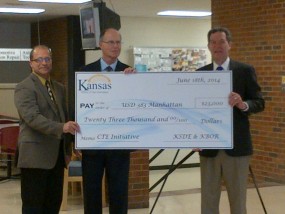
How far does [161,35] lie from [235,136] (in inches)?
358

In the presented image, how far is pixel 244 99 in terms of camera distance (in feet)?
13.2

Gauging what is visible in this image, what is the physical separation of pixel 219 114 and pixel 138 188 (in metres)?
2.60

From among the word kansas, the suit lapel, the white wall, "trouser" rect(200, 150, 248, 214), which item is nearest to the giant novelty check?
the word kansas

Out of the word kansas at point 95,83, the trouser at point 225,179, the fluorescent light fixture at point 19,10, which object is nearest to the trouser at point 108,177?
the word kansas at point 95,83

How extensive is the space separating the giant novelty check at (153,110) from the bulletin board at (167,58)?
8.40m

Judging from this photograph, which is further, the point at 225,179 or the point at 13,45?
the point at 13,45

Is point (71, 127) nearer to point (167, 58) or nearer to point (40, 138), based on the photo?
point (40, 138)

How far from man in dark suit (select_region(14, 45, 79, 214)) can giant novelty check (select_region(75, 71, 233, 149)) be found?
20 cm

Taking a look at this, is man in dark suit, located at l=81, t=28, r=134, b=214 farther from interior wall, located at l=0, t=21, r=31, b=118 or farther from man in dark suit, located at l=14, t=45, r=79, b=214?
interior wall, located at l=0, t=21, r=31, b=118

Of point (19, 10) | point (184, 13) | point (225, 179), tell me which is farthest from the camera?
point (184, 13)

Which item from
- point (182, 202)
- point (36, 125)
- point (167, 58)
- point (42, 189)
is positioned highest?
point (167, 58)

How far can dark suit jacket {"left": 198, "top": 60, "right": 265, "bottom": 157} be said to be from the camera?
3.95 metres

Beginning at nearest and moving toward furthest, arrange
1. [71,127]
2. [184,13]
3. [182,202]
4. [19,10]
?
[71,127] → [182,202] → [19,10] → [184,13]

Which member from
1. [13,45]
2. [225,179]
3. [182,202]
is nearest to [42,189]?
[225,179]
